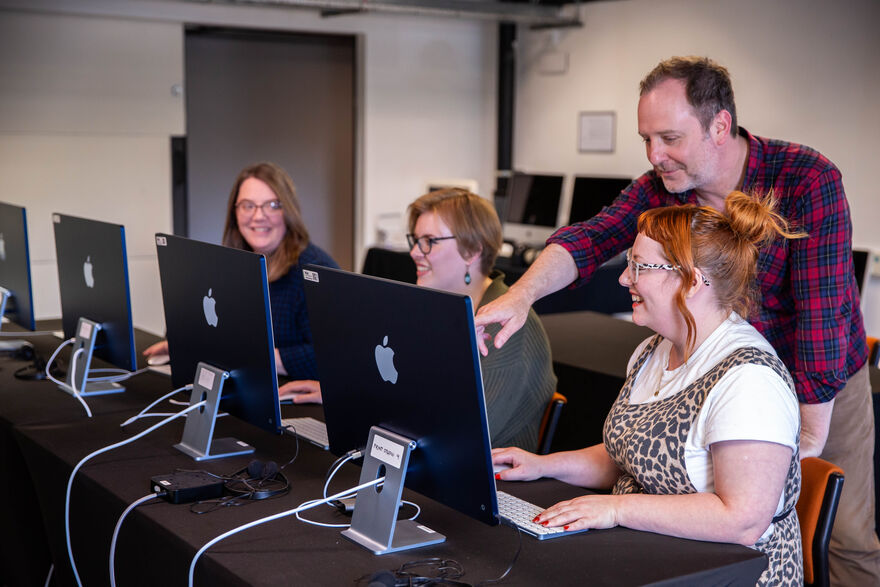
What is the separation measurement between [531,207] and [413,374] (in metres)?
5.03

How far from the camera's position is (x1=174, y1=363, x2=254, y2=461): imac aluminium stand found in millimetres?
2055

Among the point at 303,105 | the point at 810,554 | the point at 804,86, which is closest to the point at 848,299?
the point at 810,554

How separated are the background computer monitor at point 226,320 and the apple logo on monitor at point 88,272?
42cm

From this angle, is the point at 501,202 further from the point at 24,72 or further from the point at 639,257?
the point at 639,257

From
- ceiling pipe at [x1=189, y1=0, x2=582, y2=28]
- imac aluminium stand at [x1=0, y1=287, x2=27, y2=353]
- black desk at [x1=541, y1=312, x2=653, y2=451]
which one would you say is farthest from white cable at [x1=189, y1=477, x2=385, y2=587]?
ceiling pipe at [x1=189, y1=0, x2=582, y2=28]

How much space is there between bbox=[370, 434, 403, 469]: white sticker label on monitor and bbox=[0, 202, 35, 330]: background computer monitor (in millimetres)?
1769

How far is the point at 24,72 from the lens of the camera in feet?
17.8

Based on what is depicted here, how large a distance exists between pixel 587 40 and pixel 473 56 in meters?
0.96

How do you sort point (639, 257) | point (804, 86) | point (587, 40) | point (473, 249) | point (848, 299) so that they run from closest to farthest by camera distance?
point (639, 257)
point (848, 299)
point (473, 249)
point (804, 86)
point (587, 40)

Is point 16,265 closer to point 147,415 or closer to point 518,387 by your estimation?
point 147,415

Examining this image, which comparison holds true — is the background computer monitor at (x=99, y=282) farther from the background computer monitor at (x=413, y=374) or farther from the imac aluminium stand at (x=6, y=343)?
the background computer monitor at (x=413, y=374)

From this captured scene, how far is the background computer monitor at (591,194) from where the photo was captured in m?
5.89

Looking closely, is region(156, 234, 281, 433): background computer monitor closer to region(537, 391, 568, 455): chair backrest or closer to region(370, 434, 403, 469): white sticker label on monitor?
region(370, 434, 403, 469): white sticker label on monitor

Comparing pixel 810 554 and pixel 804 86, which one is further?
pixel 804 86
